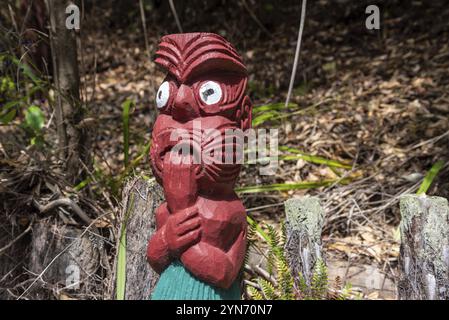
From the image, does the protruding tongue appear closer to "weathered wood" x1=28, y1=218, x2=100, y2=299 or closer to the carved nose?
the carved nose

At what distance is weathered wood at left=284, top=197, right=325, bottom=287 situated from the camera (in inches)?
82.7

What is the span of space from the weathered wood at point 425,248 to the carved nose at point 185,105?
846 mm

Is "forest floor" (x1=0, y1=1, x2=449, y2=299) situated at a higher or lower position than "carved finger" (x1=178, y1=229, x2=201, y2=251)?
higher

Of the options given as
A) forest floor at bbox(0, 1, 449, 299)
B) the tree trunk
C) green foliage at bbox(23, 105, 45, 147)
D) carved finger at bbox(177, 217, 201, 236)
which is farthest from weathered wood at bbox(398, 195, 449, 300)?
green foliage at bbox(23, 105, 45, 147)

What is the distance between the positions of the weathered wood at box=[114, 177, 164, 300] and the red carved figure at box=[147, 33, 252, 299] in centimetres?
50

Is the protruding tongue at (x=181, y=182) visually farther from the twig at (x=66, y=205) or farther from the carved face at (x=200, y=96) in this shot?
the twig at (x=66, y=205)

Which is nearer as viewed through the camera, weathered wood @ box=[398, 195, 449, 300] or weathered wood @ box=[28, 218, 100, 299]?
weathered wood @ box=[398, 195, 449, 300]

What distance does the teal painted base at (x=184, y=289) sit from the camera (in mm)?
1965

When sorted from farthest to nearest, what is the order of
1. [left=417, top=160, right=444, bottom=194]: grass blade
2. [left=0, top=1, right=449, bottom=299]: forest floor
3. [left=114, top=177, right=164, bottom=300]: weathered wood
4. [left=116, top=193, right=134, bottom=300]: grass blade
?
1. [left=0, top=1, right=449, bottom=299]: forest floor
2. [left=417, top=160, right=444, bottom=194]: grass blade
3. [left=114, top=177, right=164, bottom=300]: weathered wood
4. [left=116, top=193, right=134, bottom=300]: grass blade

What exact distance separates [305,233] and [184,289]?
51 centimetres

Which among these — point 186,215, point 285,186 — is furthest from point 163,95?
point 285,186

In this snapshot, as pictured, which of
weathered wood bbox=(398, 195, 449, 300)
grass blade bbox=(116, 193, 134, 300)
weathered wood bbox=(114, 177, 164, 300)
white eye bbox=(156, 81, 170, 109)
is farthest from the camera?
weathered wood bbox=(114, 177, 164, 300)

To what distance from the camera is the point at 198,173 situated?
1978 millimetres
